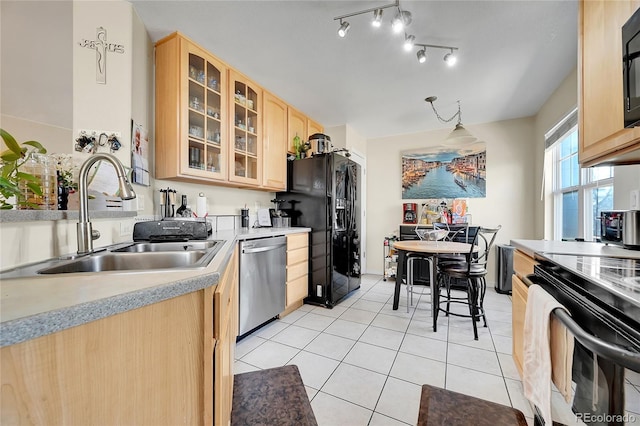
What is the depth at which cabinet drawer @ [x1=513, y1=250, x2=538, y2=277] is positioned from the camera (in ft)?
4.56

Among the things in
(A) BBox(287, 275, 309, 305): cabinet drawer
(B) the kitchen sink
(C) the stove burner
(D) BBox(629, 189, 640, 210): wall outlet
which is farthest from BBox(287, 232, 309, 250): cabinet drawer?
(D) BBox(629, 189, 640, 210): wall outlet

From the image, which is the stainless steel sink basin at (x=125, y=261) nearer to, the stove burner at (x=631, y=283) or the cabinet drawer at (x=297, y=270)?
the stove burner at (x=631, y=283)

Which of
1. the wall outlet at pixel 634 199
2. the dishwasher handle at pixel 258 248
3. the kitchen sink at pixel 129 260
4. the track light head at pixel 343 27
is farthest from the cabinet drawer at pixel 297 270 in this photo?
the wall outlet at pixel 634 199

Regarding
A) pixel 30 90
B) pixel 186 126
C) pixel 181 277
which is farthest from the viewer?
pixel 186 126

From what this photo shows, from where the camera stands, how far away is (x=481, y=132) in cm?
385

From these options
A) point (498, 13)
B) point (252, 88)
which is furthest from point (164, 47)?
point (498, 13)

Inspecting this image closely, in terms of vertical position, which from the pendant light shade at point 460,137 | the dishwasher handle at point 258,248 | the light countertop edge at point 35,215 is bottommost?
the dishwasher handle at point 258,248

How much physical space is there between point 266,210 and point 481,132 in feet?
11.1

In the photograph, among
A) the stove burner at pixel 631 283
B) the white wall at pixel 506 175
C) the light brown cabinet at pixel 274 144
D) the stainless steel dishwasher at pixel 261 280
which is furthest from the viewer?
the white wall at pixel 506 175

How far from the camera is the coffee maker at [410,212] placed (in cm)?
410

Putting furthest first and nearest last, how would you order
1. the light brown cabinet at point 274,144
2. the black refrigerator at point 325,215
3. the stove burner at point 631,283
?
the black refrigerator at point 325,215
the light brown cabinet at point 274,144
the stove burner at point 631,283

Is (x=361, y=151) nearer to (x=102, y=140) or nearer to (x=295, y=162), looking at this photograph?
(x=295, y=162)

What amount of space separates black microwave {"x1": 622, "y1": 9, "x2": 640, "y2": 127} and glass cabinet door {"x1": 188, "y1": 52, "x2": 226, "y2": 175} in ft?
→ 8.05

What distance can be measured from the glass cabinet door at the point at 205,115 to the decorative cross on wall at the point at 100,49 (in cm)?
53
